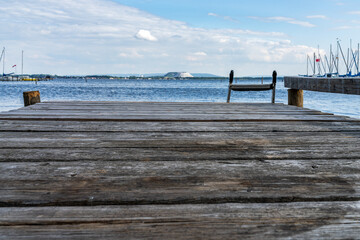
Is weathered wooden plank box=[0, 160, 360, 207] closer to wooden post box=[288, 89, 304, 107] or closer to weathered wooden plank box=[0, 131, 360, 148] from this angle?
weathered wooden plank box=[0, 131, 360, 148]

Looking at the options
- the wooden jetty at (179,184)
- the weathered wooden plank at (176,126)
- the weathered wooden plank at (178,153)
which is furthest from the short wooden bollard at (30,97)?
the weathered wooden plank at (178,153)

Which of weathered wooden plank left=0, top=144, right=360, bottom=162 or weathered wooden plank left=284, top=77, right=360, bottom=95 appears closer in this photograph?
weathered wooden plank left=0, top=144, right=360, bottom=162

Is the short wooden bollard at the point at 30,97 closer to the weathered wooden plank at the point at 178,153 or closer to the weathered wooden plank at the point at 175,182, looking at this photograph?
the weathered wooden plank at the point at 178,153

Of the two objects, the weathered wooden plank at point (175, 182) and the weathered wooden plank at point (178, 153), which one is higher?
the weathered wooden plank at point (178, 153)

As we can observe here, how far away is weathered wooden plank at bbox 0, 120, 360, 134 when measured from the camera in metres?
2.99

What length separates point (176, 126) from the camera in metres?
3.20

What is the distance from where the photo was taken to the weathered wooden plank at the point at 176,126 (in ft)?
9.80

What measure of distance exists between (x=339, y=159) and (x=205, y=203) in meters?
1.10

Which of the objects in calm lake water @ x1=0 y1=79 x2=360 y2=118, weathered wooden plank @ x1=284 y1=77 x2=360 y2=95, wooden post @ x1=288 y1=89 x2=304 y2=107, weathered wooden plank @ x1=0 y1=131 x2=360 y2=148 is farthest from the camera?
calm lake water @ x1=0 y1=79 x2=360 y2=118

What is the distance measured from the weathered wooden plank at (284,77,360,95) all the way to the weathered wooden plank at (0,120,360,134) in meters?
0.70

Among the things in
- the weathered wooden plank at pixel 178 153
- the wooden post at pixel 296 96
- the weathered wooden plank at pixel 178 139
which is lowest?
the weathered wooden plank at pixel 178 153

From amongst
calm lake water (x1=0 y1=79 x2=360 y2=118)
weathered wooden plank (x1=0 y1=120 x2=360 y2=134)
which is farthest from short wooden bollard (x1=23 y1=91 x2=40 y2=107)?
calm lake water (x1=0 y1=79 x2=360 y2=118)

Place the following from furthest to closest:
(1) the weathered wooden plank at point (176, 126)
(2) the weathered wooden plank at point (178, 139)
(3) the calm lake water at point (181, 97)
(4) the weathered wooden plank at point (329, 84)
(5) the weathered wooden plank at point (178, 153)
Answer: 1. (3) the calm lake water at point (181, 97)
2. (4) the weathered wooden plank at point (329, 84)
3. (1) the weathered wooden plank at point (176, 126)
4. (2) the weathered wooden plank at point (178, 139)
5. (5) the weathered wooden plank at point (178, 153)

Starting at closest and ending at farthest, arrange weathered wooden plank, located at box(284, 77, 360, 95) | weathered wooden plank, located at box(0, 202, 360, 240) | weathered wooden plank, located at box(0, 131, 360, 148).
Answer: weathered wooden plank, located at box(0, 202, 360, 240), weathered wooden plank, located at box(0, 131, 360, 148), weathered wooden plank, located at box(284, 77, 360, 95)
